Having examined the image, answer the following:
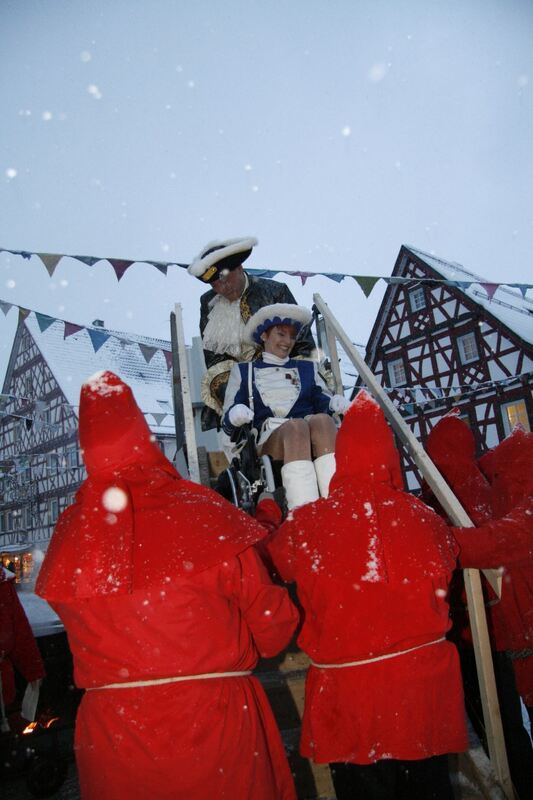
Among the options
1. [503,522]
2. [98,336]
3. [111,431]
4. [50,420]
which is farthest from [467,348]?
[50,420]

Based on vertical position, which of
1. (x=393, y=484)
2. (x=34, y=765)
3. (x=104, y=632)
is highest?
(x=393, y=484)

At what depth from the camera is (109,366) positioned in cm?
2430

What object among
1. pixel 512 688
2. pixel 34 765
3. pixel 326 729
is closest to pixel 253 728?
pixel 326 729

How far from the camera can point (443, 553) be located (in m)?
2.13

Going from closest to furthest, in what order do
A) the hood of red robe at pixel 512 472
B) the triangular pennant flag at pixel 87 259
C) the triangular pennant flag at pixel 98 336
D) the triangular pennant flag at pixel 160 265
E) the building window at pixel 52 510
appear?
1. the hood of red robe at pixel 512 472
2. the triangular pennant flag at pixel 87 259
3. the triangular pennant flag at pixel 160 265
4. the triangular pennant flag at pixel 98 336
5. the building window at pixel 52 510

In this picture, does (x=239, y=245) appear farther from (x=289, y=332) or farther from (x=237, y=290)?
(x=289, y=332)

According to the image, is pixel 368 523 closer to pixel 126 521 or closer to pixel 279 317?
pixel 126 521

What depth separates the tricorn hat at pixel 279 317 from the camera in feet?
14.3

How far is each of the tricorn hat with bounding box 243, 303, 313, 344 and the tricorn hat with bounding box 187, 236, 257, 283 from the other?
836mm

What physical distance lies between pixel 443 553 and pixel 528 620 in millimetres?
1368

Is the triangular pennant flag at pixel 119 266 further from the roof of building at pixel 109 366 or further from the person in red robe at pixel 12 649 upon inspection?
the roof of building at pixel 109 366

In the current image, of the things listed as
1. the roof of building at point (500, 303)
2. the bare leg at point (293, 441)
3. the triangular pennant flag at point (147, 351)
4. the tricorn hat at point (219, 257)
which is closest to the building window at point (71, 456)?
the roof of building at point (500, 303)

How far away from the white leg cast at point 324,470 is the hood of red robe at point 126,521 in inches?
63.1

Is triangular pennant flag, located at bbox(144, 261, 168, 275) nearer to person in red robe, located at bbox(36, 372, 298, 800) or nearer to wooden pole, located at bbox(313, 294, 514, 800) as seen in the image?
wooden pole, located at bbox(313, 294, 514, 800)
